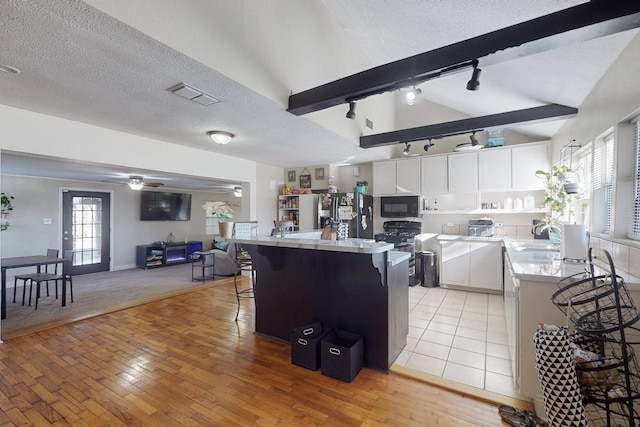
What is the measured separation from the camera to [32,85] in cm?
234

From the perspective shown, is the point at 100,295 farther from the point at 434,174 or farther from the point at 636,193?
the point at 636,193

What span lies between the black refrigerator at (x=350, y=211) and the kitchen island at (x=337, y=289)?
95.3 inches

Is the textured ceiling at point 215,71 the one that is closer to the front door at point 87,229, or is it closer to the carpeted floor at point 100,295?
the carpeted floor at point 100,295

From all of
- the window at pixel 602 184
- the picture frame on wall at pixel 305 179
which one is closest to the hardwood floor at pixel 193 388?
the window at pixel 602 184

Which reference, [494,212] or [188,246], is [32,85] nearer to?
[494,212]

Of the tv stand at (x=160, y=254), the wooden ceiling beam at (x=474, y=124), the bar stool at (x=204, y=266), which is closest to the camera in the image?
the wooden ceiling beam at (x=474, y=124)

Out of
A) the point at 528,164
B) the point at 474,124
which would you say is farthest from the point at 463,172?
the point at 474,124

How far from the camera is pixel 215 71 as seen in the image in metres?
2.12

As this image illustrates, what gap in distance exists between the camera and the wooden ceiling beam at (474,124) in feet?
10.4

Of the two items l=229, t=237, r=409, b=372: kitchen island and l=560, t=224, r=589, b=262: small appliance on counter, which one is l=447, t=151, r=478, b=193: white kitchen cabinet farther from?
l=229, t=237, r=409, b=372: kitchen island

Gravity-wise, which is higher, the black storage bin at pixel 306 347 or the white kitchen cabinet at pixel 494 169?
the white kitchen cabinet at pixel 494 169

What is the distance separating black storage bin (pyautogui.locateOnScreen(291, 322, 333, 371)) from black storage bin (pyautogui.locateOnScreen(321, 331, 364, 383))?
0.09 meters

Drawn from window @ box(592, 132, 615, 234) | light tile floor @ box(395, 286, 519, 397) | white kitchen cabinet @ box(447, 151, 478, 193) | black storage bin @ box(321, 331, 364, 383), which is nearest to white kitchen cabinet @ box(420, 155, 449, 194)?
white kitchen cabinet @ box(447, 151, 478, 193)

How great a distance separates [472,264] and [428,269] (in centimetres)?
72
